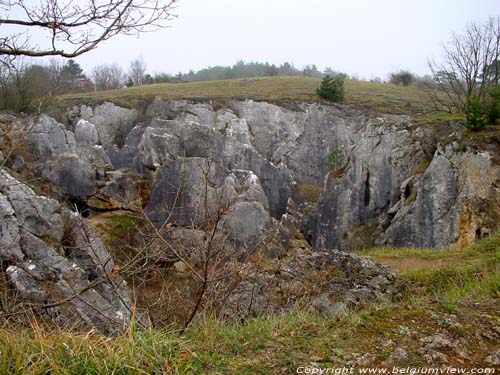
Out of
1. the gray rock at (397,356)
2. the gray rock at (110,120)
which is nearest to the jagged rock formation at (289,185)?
the gray rock at (110,120)

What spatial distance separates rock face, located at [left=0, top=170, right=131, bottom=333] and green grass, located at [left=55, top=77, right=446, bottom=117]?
2812 cm

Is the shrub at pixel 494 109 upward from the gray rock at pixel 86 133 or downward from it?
upward

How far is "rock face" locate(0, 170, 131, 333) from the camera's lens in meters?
6.51

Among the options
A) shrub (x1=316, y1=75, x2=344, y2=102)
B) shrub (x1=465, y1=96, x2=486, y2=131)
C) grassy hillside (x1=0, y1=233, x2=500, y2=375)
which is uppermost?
shrub (x1=316, y1=75, x2=344, y2=102)

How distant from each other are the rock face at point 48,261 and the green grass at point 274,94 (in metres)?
28.1

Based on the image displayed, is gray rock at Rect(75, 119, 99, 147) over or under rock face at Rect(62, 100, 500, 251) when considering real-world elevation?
over

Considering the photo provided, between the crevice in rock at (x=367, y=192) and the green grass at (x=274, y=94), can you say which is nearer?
the crevice in rock at (x=367, y=192)

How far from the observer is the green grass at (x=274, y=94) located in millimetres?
36188

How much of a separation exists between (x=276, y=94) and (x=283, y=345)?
36457 mm

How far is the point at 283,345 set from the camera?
10.2 feet

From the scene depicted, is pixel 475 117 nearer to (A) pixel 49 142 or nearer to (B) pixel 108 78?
(A) pixel 49 142

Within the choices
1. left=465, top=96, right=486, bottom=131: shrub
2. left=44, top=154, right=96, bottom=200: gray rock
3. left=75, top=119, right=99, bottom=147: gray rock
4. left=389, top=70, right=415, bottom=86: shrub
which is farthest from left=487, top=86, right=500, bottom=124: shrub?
left=389, top=70, right=415, bottom=86: shrub

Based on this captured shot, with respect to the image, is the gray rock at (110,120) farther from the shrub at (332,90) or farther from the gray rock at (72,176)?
the shrub at (332,90)

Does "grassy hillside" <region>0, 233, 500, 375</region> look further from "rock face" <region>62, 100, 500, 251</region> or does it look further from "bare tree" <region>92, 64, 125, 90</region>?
"bare tree" <region>92, 64, 125, 90</region>
